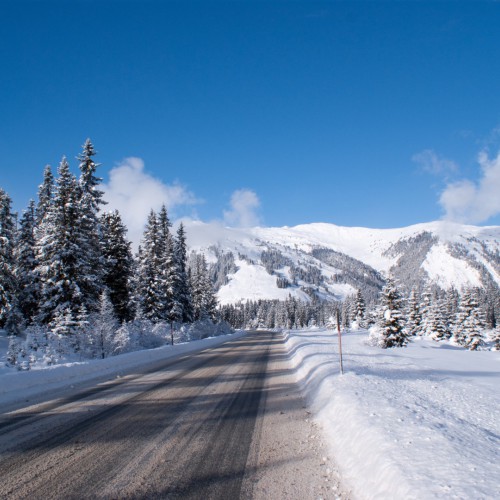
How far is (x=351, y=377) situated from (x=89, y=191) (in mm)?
27044

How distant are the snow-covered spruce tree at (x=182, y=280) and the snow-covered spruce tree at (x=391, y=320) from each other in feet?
69.3

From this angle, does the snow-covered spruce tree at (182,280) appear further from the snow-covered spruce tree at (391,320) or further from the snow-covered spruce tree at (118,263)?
the snow-covered spruce tree at (391,320)

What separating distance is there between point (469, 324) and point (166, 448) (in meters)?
51.6

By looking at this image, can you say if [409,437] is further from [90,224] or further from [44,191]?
[44,191]

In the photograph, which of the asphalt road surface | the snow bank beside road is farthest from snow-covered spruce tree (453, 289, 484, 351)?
the asphalt road surface

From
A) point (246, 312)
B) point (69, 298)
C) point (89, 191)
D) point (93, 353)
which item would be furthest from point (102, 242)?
point (246, 312)

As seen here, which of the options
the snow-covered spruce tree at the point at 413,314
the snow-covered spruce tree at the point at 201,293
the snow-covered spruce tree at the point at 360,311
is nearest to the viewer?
the snow-covered spruce tree at the point at 413,314

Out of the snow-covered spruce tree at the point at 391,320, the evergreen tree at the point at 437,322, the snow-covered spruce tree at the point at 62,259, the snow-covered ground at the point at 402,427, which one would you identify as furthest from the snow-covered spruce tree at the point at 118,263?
the evergreen tree at the point at 437,322

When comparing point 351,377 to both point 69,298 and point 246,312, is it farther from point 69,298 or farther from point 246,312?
point 246,312

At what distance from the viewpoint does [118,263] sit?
30125mm

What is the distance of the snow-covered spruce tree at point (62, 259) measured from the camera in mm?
22641

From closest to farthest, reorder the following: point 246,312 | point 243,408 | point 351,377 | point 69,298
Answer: point 243,408 → point 351,377 → point 69,298 → point 246,312

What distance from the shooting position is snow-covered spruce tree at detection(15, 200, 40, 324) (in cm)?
2792

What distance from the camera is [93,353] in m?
17.4
